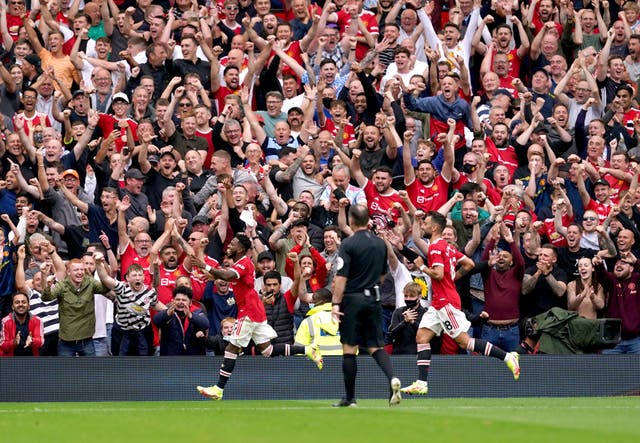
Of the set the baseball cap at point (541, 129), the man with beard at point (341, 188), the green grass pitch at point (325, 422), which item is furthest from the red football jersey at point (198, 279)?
the baseball cap at point (541, 129)

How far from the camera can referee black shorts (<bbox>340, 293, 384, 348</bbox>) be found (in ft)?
48.6

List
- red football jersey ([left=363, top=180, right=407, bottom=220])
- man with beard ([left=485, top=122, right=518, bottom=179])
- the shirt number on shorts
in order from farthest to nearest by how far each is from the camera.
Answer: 1. man with beard ([left=485, top=122, right=518, bottom=179])
2. red football jersey ([left=363, top=180, right=407, bottom=220])
3. the shirt number on shorts

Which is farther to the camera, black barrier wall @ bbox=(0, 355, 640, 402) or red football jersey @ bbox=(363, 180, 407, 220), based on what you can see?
red football jersey @ bbox=(363, 180, 407, 220)

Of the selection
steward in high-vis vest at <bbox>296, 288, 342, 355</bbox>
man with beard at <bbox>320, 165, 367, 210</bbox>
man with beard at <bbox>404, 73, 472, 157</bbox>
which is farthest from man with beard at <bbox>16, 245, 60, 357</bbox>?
man with beard at <bbox>404, 73, 472, 157</bbox>

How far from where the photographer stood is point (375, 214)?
20516mm

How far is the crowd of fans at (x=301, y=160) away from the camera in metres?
18.8

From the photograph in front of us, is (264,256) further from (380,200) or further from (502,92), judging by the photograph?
(502,92)

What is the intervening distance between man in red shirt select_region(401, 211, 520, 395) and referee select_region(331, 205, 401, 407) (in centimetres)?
123

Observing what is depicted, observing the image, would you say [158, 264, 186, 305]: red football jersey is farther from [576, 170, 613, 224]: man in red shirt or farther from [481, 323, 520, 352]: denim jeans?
[576, 170, 613, 224]: man in red shirt

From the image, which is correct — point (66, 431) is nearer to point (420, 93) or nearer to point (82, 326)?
point (82, 326)

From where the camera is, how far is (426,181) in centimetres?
2100

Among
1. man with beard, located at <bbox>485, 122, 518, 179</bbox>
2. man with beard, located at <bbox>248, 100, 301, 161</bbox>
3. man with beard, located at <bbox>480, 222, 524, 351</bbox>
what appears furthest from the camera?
man with beard, located at <bbox>485, 122, 518, 179</bbox>

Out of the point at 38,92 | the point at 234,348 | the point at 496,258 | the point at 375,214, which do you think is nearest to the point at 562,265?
the point at 496,258

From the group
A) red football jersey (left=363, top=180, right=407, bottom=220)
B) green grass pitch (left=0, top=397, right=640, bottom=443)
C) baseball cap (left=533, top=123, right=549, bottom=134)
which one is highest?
baseball cap (left=533, top=123, right=549, bottom=134)
